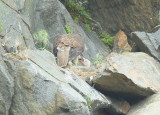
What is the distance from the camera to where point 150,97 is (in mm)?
11109

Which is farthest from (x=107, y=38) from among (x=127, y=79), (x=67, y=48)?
(x=127, y=79)

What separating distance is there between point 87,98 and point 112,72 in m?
1.11

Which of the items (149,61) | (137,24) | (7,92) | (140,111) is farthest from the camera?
(137,24)

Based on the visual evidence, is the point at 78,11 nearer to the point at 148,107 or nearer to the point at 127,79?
the point at 127,79

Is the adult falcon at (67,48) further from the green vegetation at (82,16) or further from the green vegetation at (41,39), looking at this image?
the green vegetation at (82,16)

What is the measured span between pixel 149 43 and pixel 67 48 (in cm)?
228

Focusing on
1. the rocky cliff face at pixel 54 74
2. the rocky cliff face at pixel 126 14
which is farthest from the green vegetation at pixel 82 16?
the rocky cliff face at pixel 54 74

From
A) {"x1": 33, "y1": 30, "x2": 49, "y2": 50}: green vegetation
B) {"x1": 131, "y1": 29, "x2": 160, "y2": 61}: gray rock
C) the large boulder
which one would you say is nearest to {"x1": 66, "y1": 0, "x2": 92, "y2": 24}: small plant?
{"x1": 131, "y1": 29, "x2": 160, "y2": 61}: gray rock

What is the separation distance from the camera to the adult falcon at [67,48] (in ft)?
40.3

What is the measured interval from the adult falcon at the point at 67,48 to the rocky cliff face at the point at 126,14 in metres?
3.28

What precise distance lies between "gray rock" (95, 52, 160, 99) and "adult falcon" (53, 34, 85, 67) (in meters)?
1.14

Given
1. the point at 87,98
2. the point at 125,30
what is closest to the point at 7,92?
the point at 87,98

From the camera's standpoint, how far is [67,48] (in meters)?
12.7

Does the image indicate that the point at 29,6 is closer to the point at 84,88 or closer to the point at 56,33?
the point at 56,33
